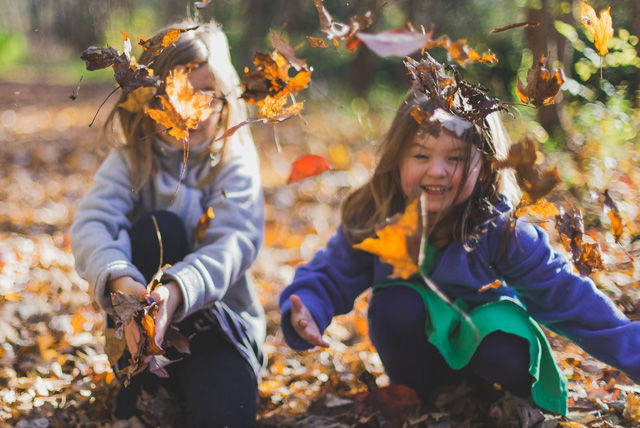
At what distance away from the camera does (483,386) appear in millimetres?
1955

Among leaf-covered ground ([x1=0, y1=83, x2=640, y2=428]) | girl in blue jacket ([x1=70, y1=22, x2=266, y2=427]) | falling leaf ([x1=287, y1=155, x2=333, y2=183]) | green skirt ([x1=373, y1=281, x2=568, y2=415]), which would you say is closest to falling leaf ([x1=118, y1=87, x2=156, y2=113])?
girl in blue jacket ([x1=70, y1=22, x2=266, y2=427])

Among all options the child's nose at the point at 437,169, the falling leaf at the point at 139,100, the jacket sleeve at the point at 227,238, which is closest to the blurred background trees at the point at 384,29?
the falling leaf at the point at 139,100

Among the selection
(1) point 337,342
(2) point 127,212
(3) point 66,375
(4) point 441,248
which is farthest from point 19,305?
(4) point 441,248

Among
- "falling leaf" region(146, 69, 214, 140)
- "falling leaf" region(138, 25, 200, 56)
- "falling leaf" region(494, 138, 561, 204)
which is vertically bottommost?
"falling leaf" region(494, 138, 561, 204)

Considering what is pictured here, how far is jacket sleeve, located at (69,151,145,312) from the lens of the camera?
5.64 ft

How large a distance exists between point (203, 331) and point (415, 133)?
2.98 feet

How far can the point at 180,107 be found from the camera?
57.1 inches

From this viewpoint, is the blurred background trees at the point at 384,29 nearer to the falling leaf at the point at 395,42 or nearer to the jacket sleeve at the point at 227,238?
the falling leaf at the point at 395,42

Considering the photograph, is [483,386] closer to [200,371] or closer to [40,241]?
[200,371]

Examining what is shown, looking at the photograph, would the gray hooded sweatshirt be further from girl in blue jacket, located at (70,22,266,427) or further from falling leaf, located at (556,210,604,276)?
falling leaf, located at (556,210,604,276)

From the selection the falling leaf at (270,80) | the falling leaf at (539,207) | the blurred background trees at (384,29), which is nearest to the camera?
the falling leaf at (270,80)

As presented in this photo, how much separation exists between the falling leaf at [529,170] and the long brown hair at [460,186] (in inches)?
9.0

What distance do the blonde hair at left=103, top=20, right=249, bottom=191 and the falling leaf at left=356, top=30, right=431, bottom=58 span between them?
0.85 meters

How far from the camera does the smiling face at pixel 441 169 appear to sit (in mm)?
1693
